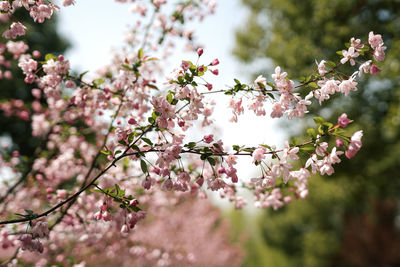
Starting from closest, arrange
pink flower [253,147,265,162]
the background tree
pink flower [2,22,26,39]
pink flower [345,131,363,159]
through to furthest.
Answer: pink flower [345,131,363,159] < pink flower [253,147,265,162] < pink flower [2,22,26,39] < the background tree

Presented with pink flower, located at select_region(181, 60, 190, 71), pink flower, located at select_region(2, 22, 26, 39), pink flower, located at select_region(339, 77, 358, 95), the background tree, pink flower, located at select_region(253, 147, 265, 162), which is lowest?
pink flower, located at select_region(253, 147, 265, 162)

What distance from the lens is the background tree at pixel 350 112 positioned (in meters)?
7.12

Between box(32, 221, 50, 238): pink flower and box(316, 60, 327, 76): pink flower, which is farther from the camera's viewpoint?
box(316, 60, 327, 76): pink flower

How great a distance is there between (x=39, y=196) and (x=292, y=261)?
15.6 meters

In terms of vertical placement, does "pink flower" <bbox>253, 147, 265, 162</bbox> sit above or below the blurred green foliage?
below

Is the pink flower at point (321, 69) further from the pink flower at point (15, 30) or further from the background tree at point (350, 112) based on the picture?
the background tree at point (350, 112)

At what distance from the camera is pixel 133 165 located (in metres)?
2.76

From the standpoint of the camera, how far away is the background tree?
7.12 meters

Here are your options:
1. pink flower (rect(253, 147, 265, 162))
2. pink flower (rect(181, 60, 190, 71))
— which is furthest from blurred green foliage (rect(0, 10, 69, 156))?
pink flower (rect(253, 147, 265, 162))

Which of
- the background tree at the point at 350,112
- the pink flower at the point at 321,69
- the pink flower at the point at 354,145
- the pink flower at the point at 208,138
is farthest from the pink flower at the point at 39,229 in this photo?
the background tree at the point at 350,112

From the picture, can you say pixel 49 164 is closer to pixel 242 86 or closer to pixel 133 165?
pixel 133 165

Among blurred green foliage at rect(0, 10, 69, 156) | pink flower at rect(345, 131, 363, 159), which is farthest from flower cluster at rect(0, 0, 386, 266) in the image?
blurred green foliage at rect(0, 10, 69, 156)

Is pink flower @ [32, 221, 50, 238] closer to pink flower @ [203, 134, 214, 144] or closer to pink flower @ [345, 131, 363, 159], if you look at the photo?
pink flower @ [203, 134, 214, 144]

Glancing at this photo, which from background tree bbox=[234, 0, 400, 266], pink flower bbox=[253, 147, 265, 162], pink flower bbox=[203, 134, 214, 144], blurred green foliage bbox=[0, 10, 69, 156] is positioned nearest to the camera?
pink flower bbox=[253, 147, 265, 162]
